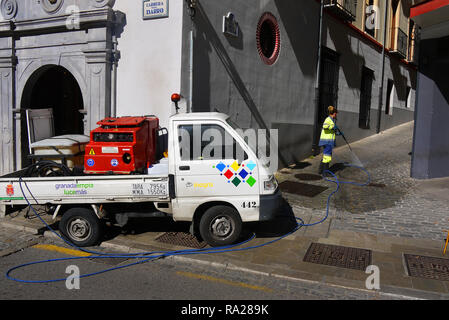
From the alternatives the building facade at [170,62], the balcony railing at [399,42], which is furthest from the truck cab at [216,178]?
the balcony railing at [399,42]

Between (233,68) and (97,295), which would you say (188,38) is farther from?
(97,295)

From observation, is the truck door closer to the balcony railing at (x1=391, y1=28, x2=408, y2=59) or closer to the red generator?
the red generator

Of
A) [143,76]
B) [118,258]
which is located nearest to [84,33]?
[143,76]

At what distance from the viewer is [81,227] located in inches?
239

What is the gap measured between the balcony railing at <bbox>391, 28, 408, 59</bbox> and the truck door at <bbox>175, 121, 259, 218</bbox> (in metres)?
17.3

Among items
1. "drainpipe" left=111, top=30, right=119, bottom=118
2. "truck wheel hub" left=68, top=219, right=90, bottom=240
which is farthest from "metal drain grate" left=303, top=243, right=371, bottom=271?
"drainpipe" left=111, top=30, right=119, bottom=118

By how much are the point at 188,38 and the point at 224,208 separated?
4.11m

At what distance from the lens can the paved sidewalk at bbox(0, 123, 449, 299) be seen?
4785 mm

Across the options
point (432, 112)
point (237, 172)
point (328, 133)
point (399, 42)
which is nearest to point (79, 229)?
point (237, 172)

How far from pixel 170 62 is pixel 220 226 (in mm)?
3960

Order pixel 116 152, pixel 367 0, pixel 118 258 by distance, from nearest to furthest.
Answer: pixel 118 258, pixel 116 152, pixel 367 0

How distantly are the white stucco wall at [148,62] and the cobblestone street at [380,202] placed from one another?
372cm

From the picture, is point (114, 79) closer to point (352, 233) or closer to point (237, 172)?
point (237, 172)

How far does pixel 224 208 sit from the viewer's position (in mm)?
5852
